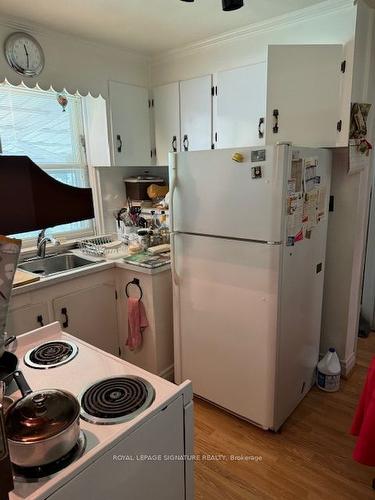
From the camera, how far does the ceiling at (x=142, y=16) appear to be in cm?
199

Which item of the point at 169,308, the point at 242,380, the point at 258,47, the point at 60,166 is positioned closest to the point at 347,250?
the point at 242,380

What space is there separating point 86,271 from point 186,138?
1393mm

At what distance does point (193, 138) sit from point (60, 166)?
114 cm

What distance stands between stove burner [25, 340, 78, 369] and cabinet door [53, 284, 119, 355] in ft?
2.94

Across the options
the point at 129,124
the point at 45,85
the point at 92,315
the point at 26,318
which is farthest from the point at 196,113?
the point at 26,318

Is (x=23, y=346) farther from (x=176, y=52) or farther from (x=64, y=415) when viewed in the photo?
(x=176, y=52)

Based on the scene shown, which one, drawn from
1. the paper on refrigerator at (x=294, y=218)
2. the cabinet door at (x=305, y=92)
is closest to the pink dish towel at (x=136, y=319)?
the paper on refrigerator at (x=294, y=218)

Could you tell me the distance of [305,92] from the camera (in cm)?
207

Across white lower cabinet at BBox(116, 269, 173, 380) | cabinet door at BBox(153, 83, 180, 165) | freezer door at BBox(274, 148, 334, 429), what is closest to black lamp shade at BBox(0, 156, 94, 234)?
freezer door at BBox(274, 148, 334, 429)

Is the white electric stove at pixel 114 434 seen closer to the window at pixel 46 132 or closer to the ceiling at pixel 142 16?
the window at pixel 46 132

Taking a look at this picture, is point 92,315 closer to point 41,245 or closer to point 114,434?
point 41,245

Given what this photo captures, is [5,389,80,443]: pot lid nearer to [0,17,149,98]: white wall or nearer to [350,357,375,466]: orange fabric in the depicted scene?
[350,357,375,466]: orange fabric

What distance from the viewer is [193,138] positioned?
9.26 feet

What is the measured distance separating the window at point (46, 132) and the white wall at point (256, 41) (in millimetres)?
855
